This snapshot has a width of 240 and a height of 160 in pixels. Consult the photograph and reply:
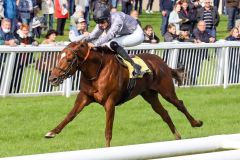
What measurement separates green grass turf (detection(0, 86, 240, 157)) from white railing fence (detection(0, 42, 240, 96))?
0.25 meters

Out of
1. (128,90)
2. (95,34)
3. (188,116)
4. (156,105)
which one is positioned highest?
(95,34)

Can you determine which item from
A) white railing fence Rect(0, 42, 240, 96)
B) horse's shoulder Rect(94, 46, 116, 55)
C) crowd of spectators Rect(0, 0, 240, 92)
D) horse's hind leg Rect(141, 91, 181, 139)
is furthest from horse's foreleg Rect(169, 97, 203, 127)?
crowd of spectators Rect(0, 0, 240, 92)

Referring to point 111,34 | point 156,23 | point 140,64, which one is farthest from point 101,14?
point 156,23

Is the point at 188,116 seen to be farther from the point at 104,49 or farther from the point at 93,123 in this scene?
the point at 104,49

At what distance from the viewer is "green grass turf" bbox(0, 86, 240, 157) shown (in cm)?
966

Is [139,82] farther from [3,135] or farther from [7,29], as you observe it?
[7,29]

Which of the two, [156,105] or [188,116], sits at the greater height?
[156,105]

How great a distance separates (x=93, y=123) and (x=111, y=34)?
2.18 meters

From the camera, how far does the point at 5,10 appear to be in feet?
63.3

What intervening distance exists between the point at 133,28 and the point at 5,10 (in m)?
9.48

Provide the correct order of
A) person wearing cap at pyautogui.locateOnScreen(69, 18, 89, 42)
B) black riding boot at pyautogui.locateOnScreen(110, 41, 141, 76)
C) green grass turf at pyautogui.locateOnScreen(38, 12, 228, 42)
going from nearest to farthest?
1. black riding boot at pyautogui.locateOnScreen(110, 41, 141, 76)
2. person wearing cap at pyautogui.locateOnScreen(69, 18, 89, 42)
3. green grass turf at pyautogui.locateOnScreen(38, 12, 228, 42)

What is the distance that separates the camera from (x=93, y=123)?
11297 millimetres

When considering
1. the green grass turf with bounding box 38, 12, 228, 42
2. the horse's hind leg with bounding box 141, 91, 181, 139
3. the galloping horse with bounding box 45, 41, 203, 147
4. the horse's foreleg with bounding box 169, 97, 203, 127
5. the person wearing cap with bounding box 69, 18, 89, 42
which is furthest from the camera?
the green grass turf with bounding box 38, 12, 228, 42

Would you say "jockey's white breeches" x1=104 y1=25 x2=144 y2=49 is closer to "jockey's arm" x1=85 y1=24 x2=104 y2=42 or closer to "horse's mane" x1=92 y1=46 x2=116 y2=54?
"jockey's arm" x1=85 y1=24 x2=104 y2=42
